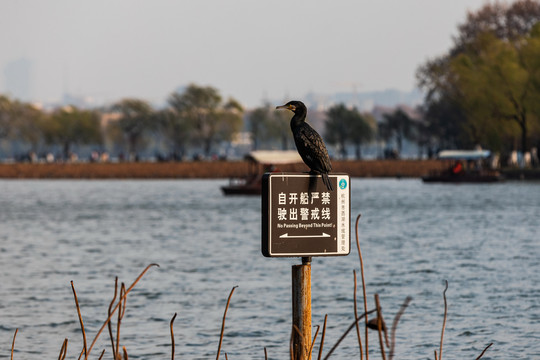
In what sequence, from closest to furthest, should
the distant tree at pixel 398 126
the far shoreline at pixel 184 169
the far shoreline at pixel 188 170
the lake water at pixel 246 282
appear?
the lake water at pixel 246 282
the far shoreline at pixel 188 170
the far shoreline at pixel 184 169
the distant tree at pixel 398 126

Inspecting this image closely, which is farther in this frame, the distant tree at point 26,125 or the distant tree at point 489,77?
the distant tree at point 26,125

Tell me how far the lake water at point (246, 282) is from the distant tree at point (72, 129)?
108084 mm

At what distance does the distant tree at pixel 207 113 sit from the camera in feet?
497

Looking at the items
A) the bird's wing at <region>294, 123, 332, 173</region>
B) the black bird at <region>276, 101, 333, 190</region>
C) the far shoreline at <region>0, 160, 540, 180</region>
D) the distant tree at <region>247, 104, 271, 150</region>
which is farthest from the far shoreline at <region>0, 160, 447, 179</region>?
the bird's wing at <region>294, 123, 332, 173</region>

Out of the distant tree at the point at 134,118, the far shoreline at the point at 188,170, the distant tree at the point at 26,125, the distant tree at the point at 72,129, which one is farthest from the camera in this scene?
the distant tree at the point at 72,129

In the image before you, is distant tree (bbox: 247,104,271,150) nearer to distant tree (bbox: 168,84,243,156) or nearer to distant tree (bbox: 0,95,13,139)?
distant tree (bbox: 168,84,243,156)

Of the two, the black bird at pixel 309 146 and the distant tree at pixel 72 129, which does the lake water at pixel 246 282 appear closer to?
the black bird at pixel 309 146

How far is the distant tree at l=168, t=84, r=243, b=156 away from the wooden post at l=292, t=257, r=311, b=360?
468 ft

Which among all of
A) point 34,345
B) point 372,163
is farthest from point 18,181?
point 34,345

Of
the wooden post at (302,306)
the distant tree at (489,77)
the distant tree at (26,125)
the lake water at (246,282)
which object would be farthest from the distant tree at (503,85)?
the distant tree at (26,125)

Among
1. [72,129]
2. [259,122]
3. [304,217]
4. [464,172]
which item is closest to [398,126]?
[259,122]

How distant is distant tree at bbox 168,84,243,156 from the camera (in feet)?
497

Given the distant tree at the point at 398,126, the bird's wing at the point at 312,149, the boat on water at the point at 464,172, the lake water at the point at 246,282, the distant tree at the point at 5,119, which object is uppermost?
the distant tree at the point at 5,119

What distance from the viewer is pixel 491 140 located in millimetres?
89375
